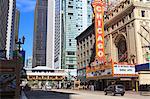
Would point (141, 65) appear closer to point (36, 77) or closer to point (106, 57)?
point (106, 57)

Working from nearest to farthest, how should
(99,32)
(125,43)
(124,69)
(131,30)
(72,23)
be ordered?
(124,69)
(131,30)
(125,43)
(99,32)
(72,23)

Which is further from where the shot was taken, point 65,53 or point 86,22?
point 86,22

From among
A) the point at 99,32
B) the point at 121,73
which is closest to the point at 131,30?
the point at 121,73

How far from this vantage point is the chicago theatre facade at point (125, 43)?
176ft

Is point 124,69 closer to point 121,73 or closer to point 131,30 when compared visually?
point 121,73

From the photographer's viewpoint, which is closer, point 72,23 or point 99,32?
point 99,32

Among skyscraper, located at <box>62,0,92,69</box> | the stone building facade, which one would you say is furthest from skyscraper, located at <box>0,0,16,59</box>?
the stone building facade

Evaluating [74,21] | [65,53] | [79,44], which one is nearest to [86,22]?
[74,21]

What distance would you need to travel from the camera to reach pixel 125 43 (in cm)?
6178

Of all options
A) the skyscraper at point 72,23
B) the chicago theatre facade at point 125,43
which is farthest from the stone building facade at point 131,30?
the skyscraper at point 72,23

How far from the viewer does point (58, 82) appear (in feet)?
449

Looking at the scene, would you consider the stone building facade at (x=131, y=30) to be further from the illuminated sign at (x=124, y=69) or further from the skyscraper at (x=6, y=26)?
the skyscraper at (x=6, y=26)

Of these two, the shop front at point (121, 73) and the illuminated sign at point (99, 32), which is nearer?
the shop front at point (121, 73)

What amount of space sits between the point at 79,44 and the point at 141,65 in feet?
161
